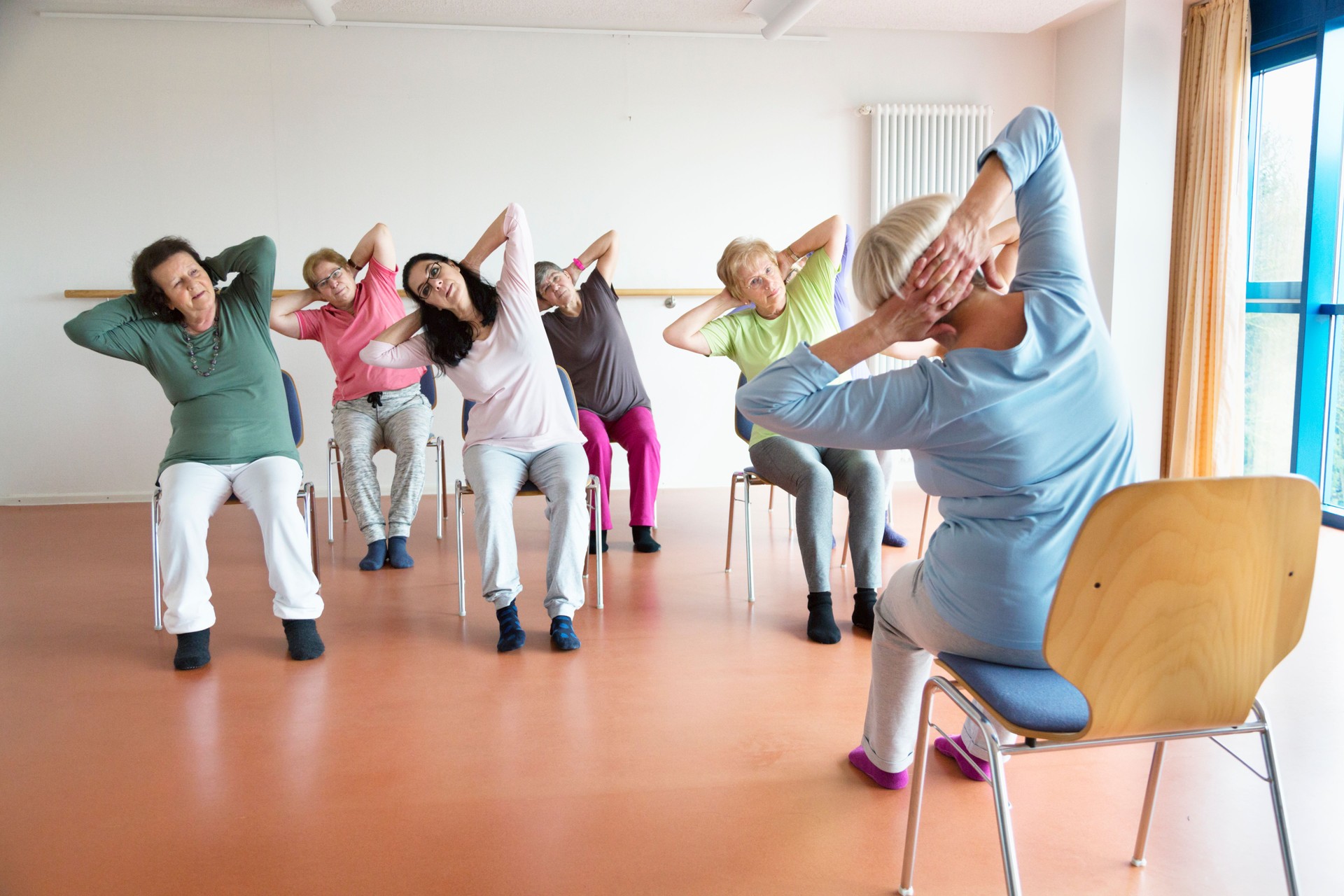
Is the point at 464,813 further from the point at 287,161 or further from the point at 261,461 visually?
the point at 287,161

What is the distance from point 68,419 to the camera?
4.93m

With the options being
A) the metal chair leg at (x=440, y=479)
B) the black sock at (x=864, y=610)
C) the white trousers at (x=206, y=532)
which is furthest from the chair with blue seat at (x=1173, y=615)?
the metal chair leg at (x=440, y=479)

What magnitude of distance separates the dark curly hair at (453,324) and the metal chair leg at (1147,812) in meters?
2.20

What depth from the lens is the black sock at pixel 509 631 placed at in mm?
2805

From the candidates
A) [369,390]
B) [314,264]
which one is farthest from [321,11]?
[369,390]

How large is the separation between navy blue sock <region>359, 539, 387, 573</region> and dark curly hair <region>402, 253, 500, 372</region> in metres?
1.03

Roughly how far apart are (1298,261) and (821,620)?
3.19 m

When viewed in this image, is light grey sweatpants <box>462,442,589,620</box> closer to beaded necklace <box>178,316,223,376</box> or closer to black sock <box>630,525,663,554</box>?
beaded necklace <box>178,316,223,376</box>

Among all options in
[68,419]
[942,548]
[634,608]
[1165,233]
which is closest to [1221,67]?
[1165,233]

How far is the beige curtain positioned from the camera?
4449 millimetres

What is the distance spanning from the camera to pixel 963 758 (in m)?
2.04

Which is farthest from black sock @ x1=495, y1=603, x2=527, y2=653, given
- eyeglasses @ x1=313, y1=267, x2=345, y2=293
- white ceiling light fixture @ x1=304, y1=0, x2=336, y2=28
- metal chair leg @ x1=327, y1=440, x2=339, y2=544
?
white ceiling light fixture @ x1=304, y1=0, x2=336, y2=28

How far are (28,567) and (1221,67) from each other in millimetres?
5628

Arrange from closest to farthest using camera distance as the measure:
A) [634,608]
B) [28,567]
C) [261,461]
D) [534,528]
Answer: [261,461], [634,608], [28,567], [534,528]
